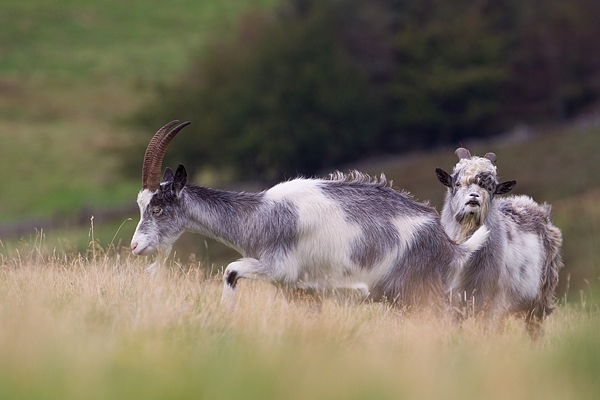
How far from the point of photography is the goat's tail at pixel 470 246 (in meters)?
9.88

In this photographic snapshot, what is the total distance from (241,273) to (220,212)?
2.99 ft

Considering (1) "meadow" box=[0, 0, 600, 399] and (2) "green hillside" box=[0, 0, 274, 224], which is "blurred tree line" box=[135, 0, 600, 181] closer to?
(2) "green hillside" box=[0, 0, 274, 224]

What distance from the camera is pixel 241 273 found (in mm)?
9109

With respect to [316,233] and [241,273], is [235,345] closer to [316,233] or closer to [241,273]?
[241,273]

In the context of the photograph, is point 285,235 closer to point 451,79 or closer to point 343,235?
point 343,235

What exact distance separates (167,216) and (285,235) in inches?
50.0

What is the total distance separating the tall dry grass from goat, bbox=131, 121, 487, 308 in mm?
551

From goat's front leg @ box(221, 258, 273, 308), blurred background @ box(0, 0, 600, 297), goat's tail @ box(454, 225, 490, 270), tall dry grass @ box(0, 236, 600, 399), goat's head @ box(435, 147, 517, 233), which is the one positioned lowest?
tall dry grass @ box(0, 236, 600, 399)

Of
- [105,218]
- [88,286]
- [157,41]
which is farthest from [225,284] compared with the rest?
[157,41]

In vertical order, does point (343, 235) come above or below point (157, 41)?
below

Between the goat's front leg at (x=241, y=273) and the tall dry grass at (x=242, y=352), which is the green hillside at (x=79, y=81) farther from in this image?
the tall dry grass at (x=242, y=352)

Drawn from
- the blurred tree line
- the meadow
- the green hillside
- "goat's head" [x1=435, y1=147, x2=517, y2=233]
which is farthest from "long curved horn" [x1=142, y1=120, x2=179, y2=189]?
the green hillside

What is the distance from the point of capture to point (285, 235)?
9.44 m

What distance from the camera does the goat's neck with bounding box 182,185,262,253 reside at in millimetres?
9664
